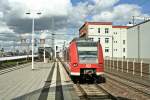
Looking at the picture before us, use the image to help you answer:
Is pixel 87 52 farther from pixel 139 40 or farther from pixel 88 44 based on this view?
pixel 139 40

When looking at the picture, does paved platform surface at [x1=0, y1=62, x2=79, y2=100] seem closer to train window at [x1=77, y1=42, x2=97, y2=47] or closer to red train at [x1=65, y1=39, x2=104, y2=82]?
red train at [x1=65, y1=39, x2=104, y2=82]

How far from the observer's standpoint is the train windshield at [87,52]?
20.4 meters

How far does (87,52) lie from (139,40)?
43.5 meters

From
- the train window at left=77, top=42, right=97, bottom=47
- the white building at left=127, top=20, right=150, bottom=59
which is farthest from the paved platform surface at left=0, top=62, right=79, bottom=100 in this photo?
the white building at left=127, top=20, right=150, bottom=59

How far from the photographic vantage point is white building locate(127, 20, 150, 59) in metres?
57.6

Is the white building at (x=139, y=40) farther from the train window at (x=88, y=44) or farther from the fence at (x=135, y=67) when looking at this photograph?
the train window at (x=88, y=44)

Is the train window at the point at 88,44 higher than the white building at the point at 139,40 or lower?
lower

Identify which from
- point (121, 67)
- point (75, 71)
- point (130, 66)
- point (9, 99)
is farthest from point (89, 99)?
point (121, 67)

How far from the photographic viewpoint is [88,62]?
2027 centimetres

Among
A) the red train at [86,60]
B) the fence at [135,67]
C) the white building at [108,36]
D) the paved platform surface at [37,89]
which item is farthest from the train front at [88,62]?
the white building at [108,36]

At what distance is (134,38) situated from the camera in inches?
2621

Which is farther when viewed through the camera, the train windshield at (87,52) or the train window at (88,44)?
the train window at (88,44)

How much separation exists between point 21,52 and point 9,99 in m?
113

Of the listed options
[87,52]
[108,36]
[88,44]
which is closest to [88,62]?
[87,52]
